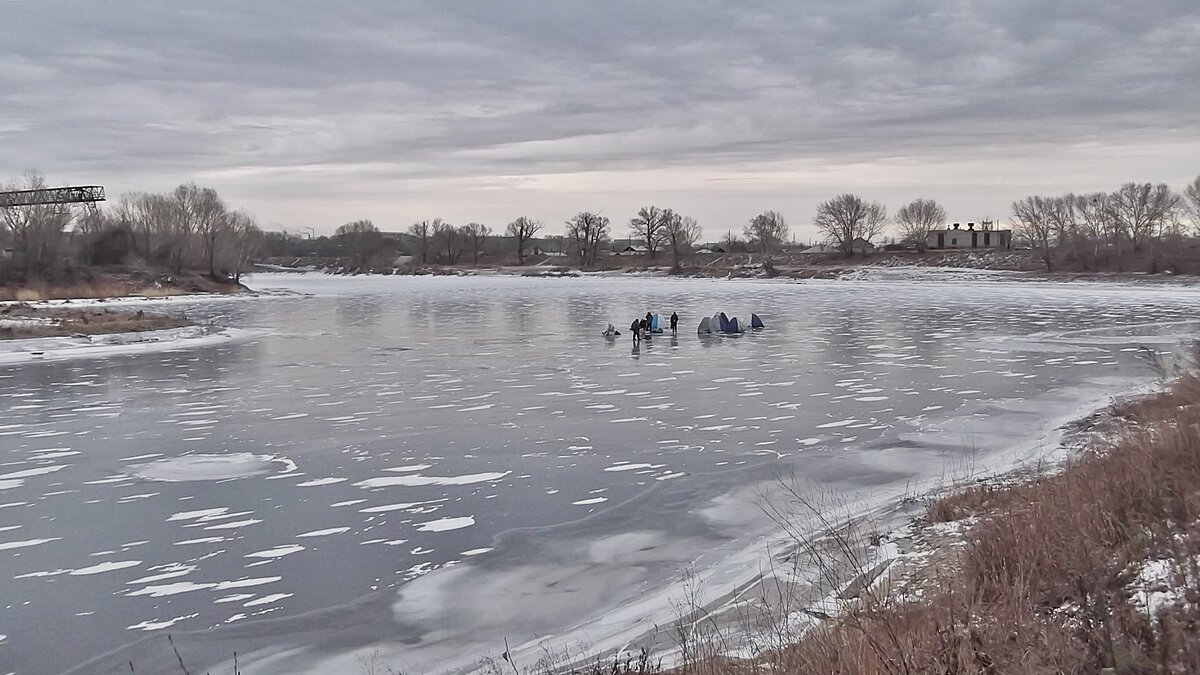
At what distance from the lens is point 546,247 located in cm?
Result: 18212

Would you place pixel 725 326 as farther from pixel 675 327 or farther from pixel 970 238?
pixel 970 238

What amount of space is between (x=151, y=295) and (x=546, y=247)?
131477 millimetres

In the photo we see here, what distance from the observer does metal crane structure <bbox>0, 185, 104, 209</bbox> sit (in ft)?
214

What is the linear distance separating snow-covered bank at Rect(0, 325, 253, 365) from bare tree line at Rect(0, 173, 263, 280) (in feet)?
96.5

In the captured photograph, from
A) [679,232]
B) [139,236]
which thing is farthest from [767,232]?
[139,236]

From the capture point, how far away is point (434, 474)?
32.0ft

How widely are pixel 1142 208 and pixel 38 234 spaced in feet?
295

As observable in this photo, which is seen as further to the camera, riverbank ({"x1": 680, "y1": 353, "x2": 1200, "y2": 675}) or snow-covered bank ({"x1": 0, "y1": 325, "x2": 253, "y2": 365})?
snow-covered bank ({"x1": 0, "y1": 325, "x2": 253, "y2": 365})

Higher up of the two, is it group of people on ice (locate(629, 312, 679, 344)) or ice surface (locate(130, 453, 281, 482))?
group of people on ice (locate(629, 312, 679, 344))

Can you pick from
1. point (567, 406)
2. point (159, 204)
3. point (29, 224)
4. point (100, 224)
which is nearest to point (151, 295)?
point (29, 224)

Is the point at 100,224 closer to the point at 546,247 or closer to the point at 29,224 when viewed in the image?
the point at 29,224

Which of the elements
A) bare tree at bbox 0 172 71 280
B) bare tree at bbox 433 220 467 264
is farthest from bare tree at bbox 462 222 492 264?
bare tree at bbox 0 172 71 280

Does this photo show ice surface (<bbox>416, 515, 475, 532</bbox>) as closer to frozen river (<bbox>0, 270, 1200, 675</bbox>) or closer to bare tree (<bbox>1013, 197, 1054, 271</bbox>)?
frozen river (<bbox>0, 270, 1200, 675</bbox>)

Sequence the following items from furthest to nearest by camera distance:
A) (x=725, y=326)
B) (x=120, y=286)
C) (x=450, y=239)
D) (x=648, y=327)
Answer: (x=450, y=239) → (x=120, y=286) → (x=725, y=326) → (x=648, y=327)
